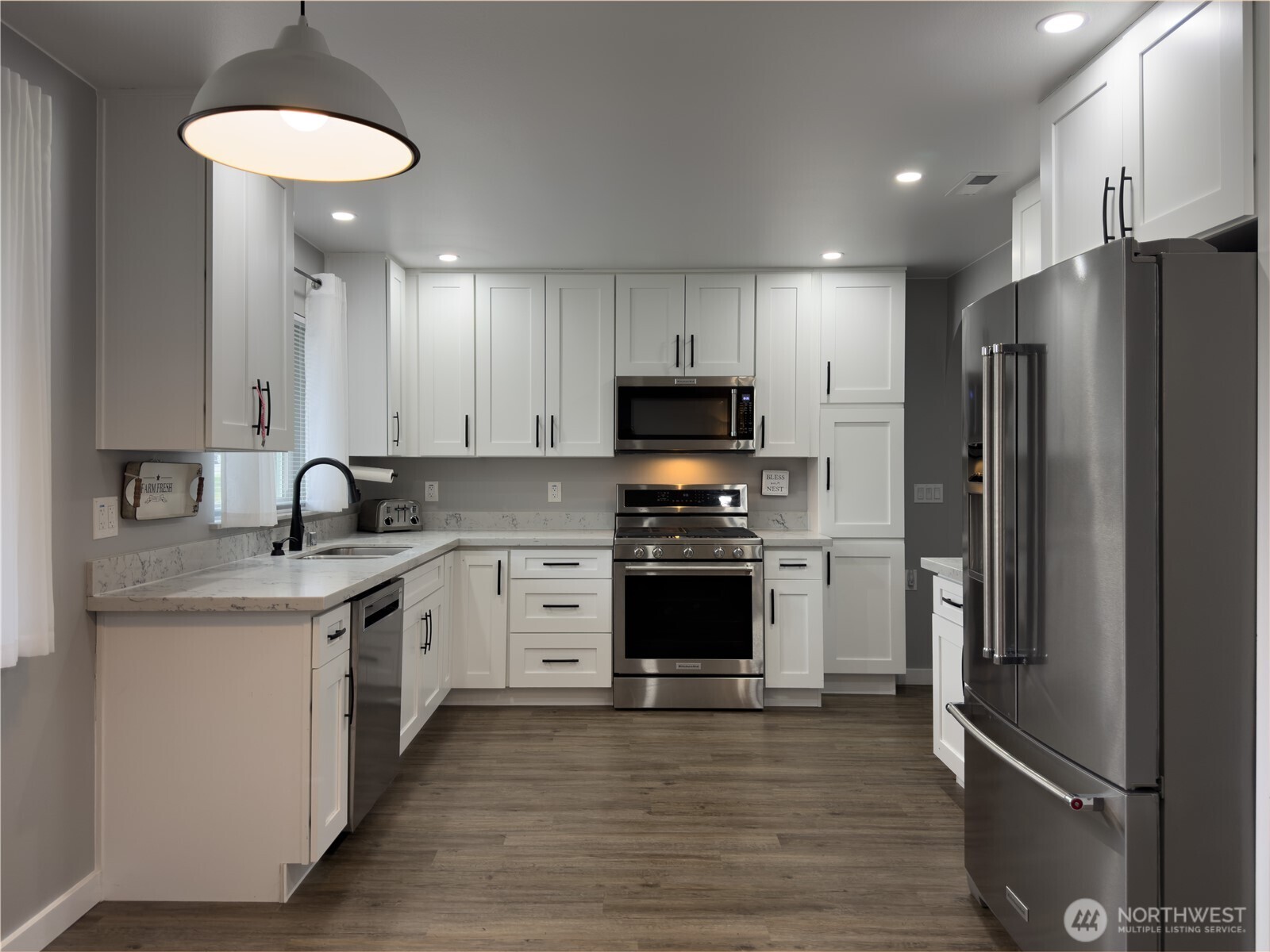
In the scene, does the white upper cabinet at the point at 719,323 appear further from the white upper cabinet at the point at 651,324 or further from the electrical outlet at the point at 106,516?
the electrical outlet at the point at 106,516

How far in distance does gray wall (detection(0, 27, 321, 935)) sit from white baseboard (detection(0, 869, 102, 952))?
21 mm

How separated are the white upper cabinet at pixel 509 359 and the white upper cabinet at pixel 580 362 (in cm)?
6

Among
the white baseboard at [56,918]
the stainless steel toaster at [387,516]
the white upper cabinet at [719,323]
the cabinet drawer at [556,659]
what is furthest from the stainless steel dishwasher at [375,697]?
the white upper cabinet at [719,323]

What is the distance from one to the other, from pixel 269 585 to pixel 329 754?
55cm

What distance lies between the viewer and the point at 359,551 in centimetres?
368

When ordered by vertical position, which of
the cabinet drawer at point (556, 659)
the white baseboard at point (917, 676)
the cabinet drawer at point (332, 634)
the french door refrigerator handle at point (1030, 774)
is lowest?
the white baseboard at point (917, 676)

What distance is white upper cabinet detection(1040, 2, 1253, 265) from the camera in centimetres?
162

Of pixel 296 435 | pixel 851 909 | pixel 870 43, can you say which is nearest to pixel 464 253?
pixel 296 435

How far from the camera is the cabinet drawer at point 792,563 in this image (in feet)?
13.8

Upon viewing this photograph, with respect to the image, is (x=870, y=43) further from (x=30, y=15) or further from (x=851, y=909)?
(x=851, y=909)

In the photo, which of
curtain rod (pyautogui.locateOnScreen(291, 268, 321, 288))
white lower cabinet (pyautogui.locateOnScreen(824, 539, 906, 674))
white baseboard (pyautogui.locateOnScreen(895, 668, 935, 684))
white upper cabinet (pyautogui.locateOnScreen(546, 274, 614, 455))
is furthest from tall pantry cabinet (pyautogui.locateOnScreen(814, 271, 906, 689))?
curtain rod (pyautogui.locateOnScreen(291, 268, 321, 288))

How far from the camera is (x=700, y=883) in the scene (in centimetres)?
235

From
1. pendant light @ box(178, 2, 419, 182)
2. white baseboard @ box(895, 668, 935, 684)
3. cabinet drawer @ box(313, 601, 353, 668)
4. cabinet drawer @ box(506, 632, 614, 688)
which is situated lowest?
white baseboard @ box(895, 668, 935, 684)
